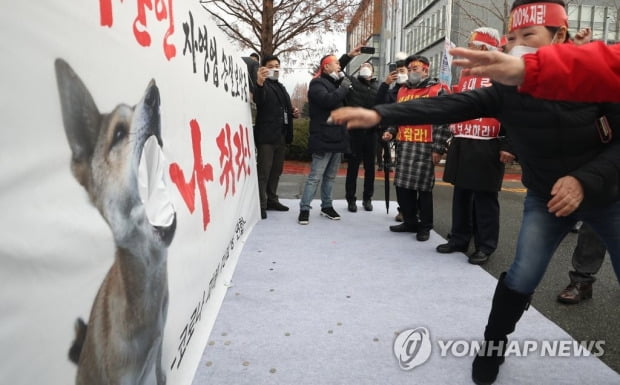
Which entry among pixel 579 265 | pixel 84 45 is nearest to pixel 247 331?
pixel 84 45

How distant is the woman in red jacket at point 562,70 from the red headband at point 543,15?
57 cm

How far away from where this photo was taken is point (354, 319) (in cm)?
268

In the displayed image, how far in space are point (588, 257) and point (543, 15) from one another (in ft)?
6.29

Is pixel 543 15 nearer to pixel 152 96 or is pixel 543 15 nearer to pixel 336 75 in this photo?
pixel 152 96

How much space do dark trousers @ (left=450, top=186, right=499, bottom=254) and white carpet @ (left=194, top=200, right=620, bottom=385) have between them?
0.82 feet

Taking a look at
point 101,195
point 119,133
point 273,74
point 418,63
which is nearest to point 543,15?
point 119,133

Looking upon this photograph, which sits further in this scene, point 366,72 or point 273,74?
point 366,72

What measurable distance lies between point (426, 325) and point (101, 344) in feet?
6.33

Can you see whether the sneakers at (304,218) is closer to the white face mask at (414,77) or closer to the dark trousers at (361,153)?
the dark trousers at (361,153)

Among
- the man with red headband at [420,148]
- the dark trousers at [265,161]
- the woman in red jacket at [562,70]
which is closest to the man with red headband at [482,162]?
the man with red headband at [420,148]

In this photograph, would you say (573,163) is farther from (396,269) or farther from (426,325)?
(396,269)

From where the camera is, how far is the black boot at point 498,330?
79.4 inches

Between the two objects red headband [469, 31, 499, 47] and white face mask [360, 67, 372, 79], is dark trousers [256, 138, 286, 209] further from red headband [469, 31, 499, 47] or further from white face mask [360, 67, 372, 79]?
red headband [469, 31, 499, 47]

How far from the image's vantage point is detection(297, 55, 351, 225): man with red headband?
4.95 m
